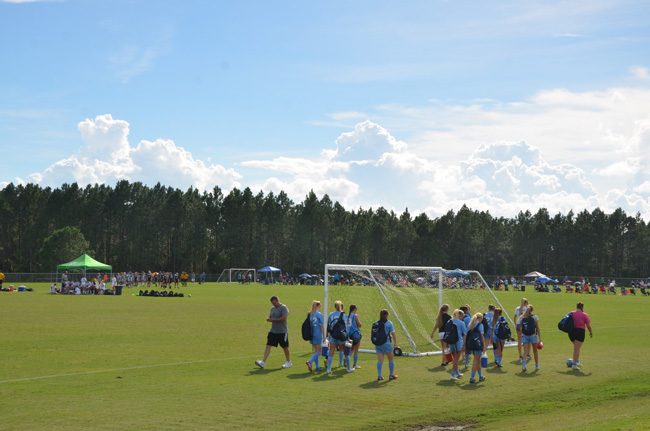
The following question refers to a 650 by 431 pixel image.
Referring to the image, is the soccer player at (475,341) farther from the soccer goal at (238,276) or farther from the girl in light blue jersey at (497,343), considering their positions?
the soccer goal at (238,276)

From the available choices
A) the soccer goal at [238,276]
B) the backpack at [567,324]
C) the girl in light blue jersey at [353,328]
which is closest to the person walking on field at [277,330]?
the girl in light blue jersey at [353,328]

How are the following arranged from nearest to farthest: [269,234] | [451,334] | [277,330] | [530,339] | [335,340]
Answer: [451,334] → [335,340] → [277,330] → [530,339] → [269,234]

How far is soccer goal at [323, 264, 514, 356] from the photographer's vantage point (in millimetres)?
26547

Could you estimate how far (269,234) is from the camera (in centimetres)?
14800

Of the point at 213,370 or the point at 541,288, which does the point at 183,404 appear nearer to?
the point at 213,370

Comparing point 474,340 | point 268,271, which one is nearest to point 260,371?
point 474,340

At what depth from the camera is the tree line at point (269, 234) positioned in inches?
5546

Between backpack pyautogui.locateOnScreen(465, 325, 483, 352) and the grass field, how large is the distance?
3.04ft

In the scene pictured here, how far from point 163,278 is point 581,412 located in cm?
7154

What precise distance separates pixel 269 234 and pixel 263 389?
130233 millimetres

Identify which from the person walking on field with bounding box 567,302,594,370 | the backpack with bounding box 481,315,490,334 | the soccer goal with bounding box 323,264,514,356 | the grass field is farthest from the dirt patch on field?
the backpack with bounding box 481,315,490,334

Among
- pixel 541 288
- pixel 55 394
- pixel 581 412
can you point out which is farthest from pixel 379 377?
pixel 541 288

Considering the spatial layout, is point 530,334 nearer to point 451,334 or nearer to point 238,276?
point 451,334

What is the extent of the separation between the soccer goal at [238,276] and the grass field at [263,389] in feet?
277
